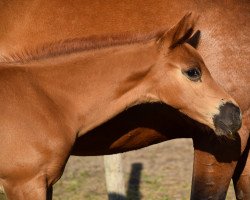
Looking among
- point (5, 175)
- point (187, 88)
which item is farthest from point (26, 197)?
point (187, 88)

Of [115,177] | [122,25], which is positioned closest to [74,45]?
[122,25]

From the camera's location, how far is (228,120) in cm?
598

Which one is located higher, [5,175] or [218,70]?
[218,70]

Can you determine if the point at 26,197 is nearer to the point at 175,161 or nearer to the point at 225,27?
the point at 225,27

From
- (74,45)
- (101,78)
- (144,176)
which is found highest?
(74,45)

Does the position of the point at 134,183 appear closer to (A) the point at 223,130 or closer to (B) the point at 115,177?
(B) the point at 115,177

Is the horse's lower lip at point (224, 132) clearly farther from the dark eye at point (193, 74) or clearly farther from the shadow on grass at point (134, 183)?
the shadow on grass at point (134, 183)

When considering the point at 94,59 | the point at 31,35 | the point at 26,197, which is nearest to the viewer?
the point at 26,197

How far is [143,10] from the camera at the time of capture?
6488 mm

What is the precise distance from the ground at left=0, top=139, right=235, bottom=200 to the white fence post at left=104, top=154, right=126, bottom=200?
95 cm

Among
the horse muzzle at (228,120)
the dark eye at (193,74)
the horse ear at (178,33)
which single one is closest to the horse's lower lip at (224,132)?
the horse muzzle at (228,120)

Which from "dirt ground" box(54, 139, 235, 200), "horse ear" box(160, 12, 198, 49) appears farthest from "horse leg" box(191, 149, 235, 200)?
"dirt ground" box(54, 139, 235, 200)

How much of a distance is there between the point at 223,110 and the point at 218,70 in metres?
0.50

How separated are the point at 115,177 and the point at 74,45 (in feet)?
8.88
